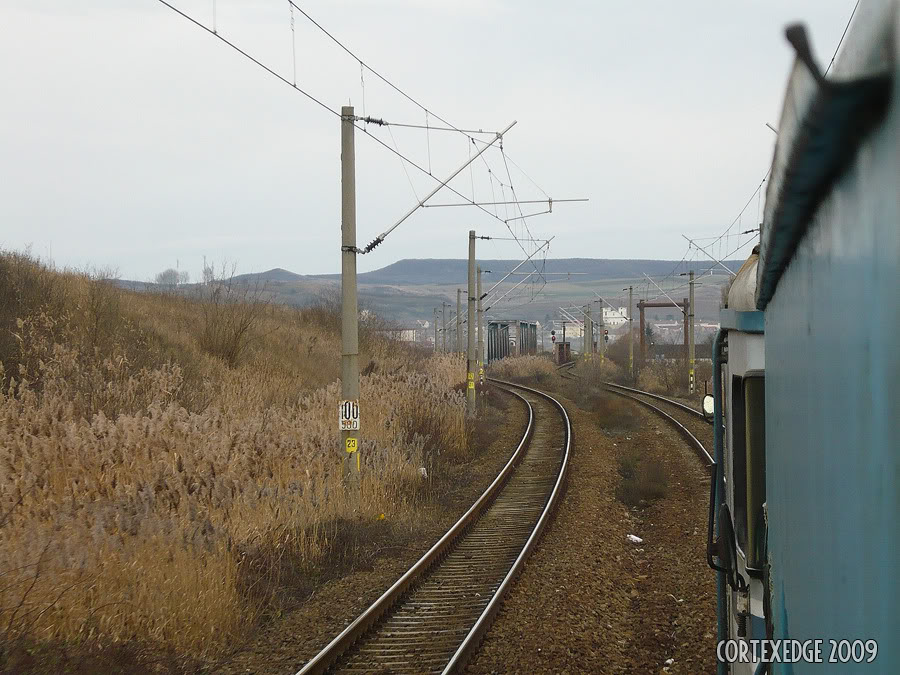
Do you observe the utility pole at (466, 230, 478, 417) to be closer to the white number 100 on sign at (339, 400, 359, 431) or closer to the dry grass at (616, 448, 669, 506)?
the dry grass at (616, 448, 669, 506)

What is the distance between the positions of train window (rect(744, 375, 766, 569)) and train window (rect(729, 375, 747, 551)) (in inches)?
9.2

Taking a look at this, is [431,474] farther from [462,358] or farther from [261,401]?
[462,358]

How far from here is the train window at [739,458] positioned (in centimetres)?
441

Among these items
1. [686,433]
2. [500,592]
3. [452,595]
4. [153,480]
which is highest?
[153,480]

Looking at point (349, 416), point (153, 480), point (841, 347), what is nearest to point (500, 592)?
point (153, 480)

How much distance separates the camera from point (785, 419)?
2.35 m

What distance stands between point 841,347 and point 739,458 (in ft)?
11.0

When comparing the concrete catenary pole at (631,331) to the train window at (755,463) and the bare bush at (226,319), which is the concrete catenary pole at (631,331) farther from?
the train window at (755,463)

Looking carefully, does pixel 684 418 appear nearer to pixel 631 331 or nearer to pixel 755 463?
pixel 631 331

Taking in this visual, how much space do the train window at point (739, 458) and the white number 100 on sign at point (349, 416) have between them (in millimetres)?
8372

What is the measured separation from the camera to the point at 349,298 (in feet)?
40.4

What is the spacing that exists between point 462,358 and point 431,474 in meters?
25.4

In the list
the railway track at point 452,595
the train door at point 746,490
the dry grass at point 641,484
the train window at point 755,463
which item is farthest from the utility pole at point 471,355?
the train window at point 755,463

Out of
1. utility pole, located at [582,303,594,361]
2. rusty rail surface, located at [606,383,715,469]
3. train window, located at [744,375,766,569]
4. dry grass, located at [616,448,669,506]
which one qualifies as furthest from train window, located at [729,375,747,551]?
utility pole, located at [582,303,594,361]
